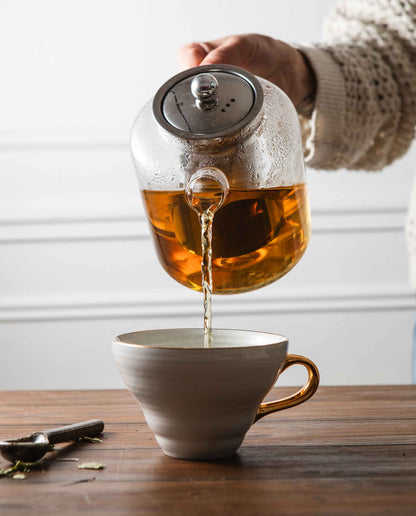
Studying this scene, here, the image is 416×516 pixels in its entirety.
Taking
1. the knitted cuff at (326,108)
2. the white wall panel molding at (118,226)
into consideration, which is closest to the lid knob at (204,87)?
the knitted cuff at (326,108)

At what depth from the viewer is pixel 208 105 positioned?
47 centimetres

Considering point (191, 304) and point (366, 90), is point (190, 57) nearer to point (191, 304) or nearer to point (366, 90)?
point (366, 90)

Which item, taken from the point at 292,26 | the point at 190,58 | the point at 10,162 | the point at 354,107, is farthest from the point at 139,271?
the point at 190,58

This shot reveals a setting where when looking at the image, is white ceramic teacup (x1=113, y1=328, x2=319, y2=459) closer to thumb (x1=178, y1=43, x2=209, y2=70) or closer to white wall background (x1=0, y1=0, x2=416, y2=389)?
thumb (x1=178, y1=43, x2=209, y2=70)

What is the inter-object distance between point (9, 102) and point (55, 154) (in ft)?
0.67

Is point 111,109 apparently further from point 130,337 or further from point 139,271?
point 130,337

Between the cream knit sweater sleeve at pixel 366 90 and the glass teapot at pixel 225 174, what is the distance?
32 cm

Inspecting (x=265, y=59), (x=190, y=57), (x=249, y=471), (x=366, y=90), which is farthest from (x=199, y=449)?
(x=366, y=90)

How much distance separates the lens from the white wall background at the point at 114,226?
75.7 inches

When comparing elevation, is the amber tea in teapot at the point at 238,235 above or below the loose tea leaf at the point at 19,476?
above

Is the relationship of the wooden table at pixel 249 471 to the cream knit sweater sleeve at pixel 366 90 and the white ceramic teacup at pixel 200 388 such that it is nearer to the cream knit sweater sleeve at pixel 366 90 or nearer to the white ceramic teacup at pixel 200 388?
the white ceramic teacup at pixel 200 388

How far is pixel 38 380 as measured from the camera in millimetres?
1938

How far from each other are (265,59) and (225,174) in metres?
0.28

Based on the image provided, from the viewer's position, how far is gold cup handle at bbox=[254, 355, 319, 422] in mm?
473
